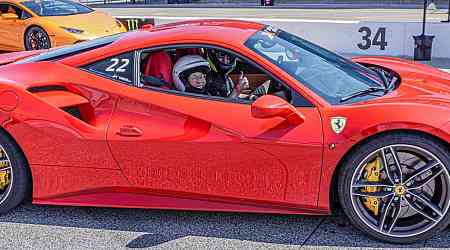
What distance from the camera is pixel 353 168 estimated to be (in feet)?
9.88

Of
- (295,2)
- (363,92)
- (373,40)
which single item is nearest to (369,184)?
(363,92)

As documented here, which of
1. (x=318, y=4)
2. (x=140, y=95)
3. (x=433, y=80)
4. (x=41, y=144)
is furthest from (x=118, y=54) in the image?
(x=318, y=4)

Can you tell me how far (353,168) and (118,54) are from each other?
1.67 meters

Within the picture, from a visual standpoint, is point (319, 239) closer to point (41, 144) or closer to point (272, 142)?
point (272, 142)

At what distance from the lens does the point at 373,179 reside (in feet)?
10.1

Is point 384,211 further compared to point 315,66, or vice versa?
point 315,66

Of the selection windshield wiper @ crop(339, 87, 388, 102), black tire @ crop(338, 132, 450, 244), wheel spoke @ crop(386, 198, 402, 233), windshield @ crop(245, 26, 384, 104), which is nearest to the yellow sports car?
windshield @ crop(245, 26, 384, 104)

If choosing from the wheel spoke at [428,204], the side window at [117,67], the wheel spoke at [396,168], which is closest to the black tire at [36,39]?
the side window at [117,67]

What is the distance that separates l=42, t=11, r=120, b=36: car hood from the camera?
9.88 m

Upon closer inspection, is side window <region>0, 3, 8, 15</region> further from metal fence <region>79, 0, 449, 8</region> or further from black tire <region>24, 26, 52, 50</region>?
metal fence <region>79, 0, 449, 8</region>

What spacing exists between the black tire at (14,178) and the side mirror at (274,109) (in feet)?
5.38

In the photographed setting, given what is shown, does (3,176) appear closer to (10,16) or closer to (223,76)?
(223,76)

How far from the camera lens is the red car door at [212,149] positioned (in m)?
3.07

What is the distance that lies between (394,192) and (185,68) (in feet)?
5.04
